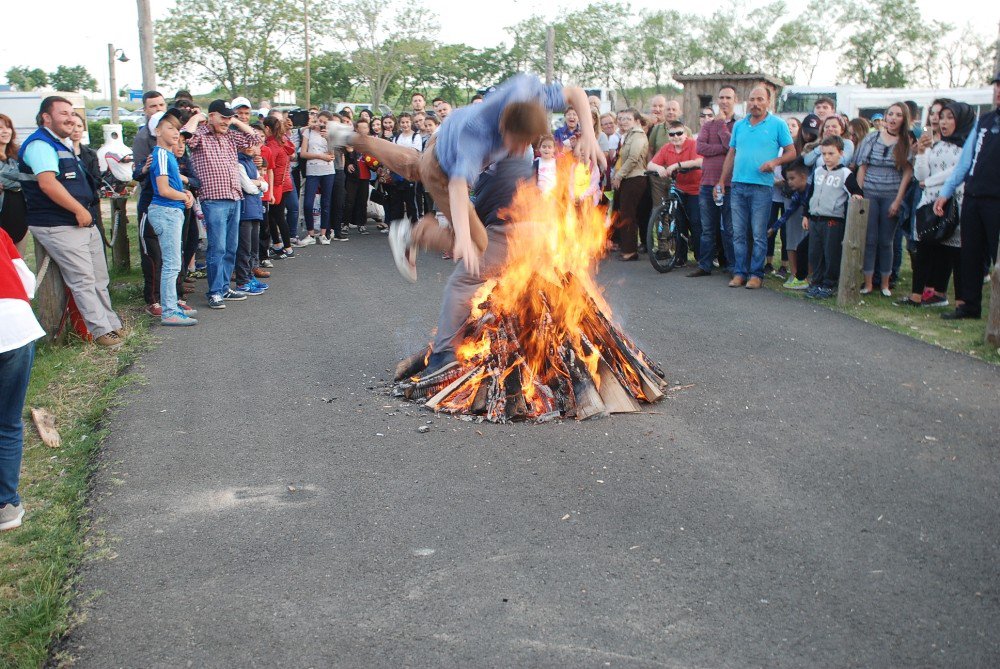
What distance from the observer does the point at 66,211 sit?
759 centimetres

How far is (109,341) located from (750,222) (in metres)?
7.56

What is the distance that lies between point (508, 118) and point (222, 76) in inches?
1950

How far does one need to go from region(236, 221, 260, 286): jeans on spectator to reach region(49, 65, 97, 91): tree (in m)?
70.5

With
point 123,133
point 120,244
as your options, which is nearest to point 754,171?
point 120,244

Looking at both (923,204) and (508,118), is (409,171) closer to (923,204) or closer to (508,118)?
(508,118)

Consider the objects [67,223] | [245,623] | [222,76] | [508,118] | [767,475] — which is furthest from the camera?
[222,76]

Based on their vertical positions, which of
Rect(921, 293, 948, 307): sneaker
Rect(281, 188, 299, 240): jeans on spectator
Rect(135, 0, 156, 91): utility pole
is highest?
Rect(135, 0, 156, 91): utility pole

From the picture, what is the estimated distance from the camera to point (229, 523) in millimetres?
4309

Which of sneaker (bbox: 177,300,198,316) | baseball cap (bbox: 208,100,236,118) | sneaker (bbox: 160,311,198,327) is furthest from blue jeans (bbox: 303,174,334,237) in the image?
sneaker (bbox: 160,311,198,327)

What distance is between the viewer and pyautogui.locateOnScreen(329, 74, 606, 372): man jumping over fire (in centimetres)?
520

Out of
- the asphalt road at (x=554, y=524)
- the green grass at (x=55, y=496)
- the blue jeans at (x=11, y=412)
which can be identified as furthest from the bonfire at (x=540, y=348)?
the blue jeans at (x=11, y=412)

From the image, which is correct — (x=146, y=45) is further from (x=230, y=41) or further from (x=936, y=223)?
(x=230, y=41)

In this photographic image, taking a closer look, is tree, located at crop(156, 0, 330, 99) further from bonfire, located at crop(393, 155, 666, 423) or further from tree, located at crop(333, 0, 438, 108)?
bonfire, located at crop(393, 155, 666, 423)

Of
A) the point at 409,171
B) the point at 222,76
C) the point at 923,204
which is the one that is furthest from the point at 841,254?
the point at 222,76
